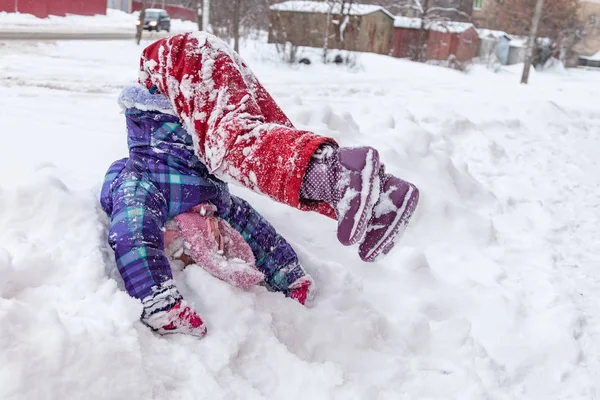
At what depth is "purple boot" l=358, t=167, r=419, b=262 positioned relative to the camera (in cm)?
141

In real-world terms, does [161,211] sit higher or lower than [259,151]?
lower

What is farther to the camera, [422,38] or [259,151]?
[422,38]

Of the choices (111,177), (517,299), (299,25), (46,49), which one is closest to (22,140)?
(111,177)

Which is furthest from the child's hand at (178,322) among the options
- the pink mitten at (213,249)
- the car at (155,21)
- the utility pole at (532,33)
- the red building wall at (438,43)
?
the red building wall at (438,43)

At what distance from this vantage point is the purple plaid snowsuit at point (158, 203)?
1.49m

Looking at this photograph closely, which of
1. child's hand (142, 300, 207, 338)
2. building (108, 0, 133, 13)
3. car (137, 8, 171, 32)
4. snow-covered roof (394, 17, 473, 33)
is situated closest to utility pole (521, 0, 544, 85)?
snow-covered roof (394, 17, 473, 33)

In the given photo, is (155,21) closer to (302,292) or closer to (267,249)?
(267,249)

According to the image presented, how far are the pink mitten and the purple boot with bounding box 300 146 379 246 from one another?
1.36ft

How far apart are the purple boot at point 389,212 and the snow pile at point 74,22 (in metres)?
13.8

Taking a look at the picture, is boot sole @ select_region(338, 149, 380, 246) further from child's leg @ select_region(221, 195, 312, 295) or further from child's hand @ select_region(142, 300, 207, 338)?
child's leg @ select_region(221, 195, 312, 295)

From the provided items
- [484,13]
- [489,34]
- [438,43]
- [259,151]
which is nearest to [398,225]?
[259,151]

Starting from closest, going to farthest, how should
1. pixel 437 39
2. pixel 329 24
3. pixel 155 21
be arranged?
1. pixel 329 24
2. pixel 155 21
3. pixel 437 39

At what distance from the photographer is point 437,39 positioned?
78.7 feet

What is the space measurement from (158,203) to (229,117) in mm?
348
